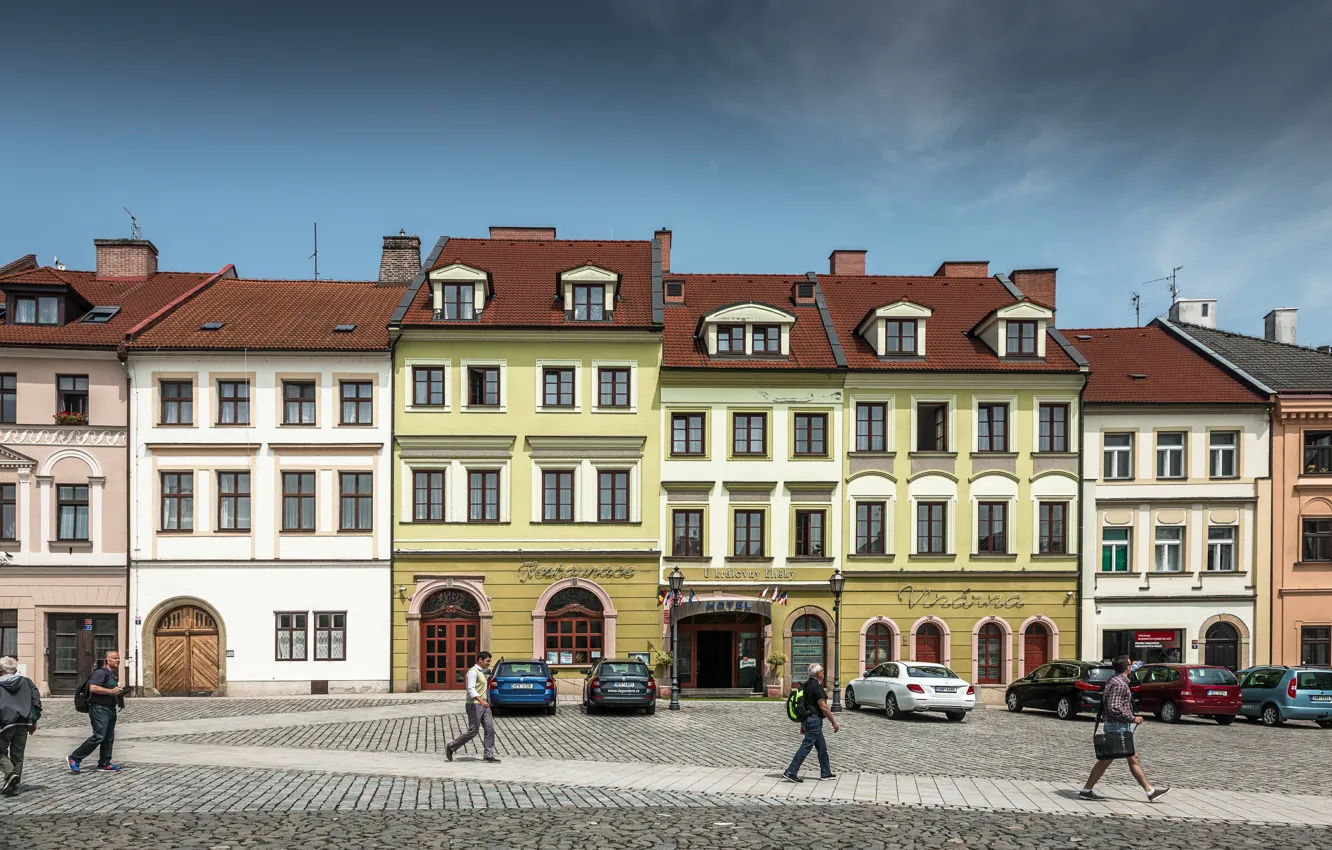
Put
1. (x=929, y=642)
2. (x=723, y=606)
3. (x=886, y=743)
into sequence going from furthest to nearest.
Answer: (x=929, y=642)
(x=723, y=606)
(x=886, y=743)

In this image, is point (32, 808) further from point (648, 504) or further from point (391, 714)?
point (648, 504)

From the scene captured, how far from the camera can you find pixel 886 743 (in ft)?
74.7

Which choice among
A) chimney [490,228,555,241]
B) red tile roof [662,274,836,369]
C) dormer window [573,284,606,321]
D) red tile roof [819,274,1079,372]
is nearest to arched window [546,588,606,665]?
red tile roof [662,274,836,369]

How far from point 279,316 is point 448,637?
12.6 meters

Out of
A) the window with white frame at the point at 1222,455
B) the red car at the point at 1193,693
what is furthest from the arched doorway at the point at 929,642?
the window with white frame at the point at 1222,455

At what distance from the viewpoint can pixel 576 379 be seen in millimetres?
36156

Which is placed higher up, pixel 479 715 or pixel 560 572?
pixel 560 572

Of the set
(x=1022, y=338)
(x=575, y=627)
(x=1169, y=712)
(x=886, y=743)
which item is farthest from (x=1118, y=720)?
(x=1022, y=338)

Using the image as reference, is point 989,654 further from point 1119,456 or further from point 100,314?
point 100,314

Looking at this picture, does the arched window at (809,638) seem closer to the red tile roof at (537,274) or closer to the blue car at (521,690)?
the blue car at (521,690)

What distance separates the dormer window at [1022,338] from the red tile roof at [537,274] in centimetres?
1273

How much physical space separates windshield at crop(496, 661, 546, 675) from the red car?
1605 cm

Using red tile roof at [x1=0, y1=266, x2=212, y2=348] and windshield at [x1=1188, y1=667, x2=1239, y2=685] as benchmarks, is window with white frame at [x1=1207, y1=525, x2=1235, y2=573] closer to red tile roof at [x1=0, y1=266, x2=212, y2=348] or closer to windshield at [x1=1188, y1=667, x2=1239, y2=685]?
windshield at [x1=1188, y1=667, x2=1239, y2=685]

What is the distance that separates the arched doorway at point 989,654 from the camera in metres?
36.9
